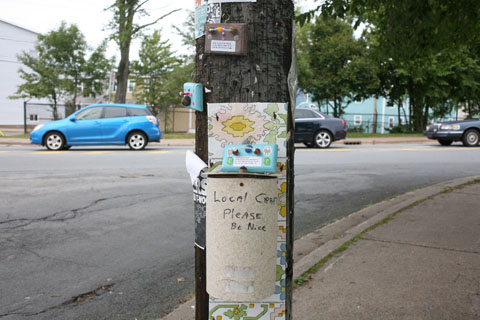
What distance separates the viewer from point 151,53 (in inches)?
1548

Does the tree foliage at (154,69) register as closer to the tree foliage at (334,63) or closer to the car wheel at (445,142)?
the tree foliage at (334,63)

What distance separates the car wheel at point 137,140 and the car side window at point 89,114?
4.27 feet

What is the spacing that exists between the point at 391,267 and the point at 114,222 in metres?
3.53

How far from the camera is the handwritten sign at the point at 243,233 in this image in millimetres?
1728

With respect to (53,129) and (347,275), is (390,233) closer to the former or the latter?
(347,275)

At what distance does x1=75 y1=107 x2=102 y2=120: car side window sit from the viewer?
1620 centimetres

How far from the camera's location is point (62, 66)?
98.9 feet

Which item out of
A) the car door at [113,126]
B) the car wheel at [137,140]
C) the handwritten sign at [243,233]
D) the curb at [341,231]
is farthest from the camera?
the car wheel at [137,140]

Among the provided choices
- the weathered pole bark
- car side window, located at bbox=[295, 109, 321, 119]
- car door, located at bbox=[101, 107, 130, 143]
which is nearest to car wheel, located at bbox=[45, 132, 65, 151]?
car door, located at bbox=[101, 107, 130, 143]

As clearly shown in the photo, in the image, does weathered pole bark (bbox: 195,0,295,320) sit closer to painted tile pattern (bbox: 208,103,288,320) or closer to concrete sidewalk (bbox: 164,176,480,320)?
painted tile pattern (bbox: 208,103,288,320)

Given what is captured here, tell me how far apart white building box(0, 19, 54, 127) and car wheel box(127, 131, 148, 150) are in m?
28.4

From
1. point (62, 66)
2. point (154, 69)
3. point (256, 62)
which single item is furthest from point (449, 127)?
point (154, 69)

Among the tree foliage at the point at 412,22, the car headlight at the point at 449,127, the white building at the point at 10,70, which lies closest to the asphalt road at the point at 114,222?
the tree foliage at the point at 412,22

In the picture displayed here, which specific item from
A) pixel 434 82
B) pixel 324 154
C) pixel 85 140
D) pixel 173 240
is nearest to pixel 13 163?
pixel 85 140
